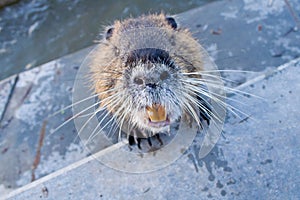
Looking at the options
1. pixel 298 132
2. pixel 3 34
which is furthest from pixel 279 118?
pixel 3 34

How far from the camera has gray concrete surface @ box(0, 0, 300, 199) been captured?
1.83 meters

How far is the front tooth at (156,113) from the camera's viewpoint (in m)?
1.62

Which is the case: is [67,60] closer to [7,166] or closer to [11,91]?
[11,91]

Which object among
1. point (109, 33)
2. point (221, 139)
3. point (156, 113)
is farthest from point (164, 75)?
point (109, 33)

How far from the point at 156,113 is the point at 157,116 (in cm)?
2

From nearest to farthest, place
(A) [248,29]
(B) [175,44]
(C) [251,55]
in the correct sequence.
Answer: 1. (B) [175,44]
2. (C) [251,55]
3. (A) [248,29]

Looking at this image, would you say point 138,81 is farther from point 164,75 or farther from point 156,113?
point 156,113

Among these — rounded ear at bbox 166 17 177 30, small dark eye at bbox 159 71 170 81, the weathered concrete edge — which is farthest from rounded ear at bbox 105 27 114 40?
small dark eye at bbox 159 71 170 81

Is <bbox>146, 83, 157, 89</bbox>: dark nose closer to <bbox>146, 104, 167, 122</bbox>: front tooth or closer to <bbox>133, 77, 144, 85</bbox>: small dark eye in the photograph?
<bbox>133, 77, 144, 85</bbox>: small dark eye

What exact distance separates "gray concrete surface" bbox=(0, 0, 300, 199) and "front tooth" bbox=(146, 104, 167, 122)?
331mm

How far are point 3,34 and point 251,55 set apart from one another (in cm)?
244

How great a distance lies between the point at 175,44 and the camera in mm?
1883

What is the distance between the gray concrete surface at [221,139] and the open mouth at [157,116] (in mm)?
299

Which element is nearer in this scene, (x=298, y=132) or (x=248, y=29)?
(x=298, y=132)
